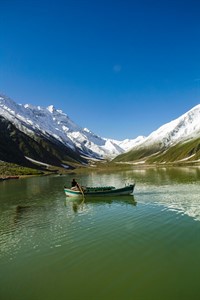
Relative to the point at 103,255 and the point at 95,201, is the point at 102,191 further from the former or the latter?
the point at 103,255

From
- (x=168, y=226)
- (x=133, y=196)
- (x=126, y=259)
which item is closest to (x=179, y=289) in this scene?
(x=126, y=259)

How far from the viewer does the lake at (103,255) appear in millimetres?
22433

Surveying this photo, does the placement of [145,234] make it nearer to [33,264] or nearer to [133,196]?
[33,264]

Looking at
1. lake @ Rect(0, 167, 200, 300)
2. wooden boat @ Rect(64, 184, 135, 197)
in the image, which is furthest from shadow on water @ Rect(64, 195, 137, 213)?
lake @ Rect(0, 167, 200, 300)

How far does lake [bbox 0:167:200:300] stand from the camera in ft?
73.6

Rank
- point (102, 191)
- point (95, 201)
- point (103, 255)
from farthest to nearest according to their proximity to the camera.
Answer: point (102, 191) < point (95, 201) < point (103, 255)

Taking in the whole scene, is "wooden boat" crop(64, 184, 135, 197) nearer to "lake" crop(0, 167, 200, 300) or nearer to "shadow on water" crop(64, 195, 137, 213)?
"shadow on water" crop(64, 195, 137, 213)

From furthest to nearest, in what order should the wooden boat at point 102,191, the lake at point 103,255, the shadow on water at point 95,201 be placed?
1. the wooden boat at point 102,191
2. the shadow on water at point 95,201
3. the lake at point 103,255

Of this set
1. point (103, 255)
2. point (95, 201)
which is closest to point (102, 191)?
point (95, 201)

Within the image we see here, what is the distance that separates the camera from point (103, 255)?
2945 cm

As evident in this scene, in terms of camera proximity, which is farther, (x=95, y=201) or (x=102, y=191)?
(x=102, y=191)

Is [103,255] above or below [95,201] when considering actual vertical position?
below

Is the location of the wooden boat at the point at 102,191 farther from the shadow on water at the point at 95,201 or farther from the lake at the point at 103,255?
the lake at the point at 103,255

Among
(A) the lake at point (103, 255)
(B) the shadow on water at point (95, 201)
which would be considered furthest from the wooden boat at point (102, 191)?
(A) the lake at point (103, 255)
